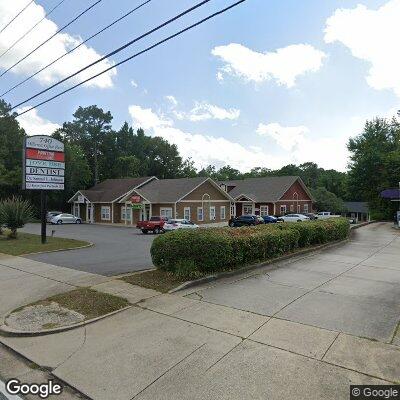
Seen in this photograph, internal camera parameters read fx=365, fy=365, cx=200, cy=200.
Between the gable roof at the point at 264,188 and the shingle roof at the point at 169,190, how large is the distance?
37.7 ft

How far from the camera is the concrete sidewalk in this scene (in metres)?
4.84

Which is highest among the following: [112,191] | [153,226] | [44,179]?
[112,191]

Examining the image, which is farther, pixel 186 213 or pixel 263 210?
pixel 263 210

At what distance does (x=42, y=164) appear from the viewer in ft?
72.0

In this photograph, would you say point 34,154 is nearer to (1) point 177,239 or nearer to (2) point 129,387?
(1) point 177,239

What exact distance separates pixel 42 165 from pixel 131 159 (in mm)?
49286

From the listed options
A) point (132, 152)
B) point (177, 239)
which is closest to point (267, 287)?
point (177, 239)

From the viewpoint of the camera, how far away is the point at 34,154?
21.6 metres

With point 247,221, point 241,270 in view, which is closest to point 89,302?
point 241,270

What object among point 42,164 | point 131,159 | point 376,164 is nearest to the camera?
point 42,164

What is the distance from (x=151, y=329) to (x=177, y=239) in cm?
411

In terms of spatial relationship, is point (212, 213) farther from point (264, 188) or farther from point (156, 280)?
point (156, 280)

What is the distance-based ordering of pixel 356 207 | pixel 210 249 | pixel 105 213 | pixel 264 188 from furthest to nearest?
1. pixel 356 207
2. pixel 264 188
3. pixel 105 213
4. pixel 210 249

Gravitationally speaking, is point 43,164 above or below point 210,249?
above
